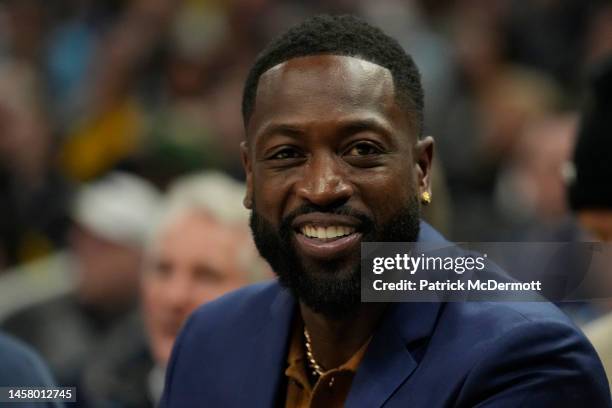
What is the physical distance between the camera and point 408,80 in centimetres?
226

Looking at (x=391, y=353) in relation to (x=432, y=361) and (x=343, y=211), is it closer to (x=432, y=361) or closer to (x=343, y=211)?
(x=432, y=361)

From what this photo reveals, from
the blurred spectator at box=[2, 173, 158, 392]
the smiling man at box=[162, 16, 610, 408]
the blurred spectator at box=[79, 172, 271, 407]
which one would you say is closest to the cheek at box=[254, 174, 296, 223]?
the smiling man at box=[162, 16, 610, 408]

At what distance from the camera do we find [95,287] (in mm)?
4734

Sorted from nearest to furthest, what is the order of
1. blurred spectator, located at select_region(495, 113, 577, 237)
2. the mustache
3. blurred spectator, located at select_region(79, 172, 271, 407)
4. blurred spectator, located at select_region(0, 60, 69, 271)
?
the mustache < blurred spectator, located at select_region(79, 172, 271, 407) < blurred spectator, located at select_region(495, 113, 577, 237) < blurred spectator, located at select_region(0, 60, 69, 271)

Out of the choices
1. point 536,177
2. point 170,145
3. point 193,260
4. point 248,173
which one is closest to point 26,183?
point 170,145

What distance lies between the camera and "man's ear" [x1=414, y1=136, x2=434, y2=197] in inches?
89.6

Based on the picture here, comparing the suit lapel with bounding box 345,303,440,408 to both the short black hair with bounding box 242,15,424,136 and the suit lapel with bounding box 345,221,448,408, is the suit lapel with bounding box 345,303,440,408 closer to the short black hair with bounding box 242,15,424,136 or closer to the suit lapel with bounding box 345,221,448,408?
the suit lapel with bounding box 345,221,448,408

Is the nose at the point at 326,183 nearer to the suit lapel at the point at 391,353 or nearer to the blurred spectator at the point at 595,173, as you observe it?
the suit lapel at the point at 391,353

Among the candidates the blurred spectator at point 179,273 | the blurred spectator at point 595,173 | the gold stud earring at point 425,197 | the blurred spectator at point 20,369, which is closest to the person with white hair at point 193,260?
the blurred spectator at point 179,273

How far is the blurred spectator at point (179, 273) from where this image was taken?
3812 mm

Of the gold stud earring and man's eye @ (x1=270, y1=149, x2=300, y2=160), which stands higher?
man's eye @ (x1=270, y1=149, x2=300, y2=160)

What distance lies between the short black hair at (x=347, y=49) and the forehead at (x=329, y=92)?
0.02 meters

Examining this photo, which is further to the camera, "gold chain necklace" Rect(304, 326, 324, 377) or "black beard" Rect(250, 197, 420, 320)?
"gold chain necklace" Rect(304, 326, 324, 377)

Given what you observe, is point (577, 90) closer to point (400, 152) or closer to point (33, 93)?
point (33, 93)
